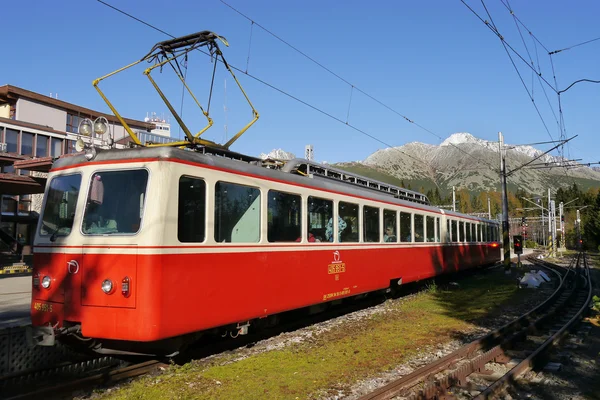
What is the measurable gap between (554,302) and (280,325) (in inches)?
Result: 357

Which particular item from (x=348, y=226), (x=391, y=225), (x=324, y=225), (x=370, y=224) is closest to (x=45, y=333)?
(x=324, y=225)

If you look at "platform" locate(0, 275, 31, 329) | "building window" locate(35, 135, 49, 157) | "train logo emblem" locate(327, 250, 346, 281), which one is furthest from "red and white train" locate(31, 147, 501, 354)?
"building window" locate(35, 135, 49, 157)

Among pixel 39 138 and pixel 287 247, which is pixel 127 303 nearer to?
pixel 287 247

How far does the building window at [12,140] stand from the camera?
2541 centimetres

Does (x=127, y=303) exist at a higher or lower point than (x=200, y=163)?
lower

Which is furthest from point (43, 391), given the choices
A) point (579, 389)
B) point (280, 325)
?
point (579, 389)

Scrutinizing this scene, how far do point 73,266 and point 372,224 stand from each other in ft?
22.6

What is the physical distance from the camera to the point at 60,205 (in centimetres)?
661

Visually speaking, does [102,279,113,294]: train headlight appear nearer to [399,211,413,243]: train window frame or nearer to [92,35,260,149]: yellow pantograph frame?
[92,35,260,149]: yellow pantograph frame

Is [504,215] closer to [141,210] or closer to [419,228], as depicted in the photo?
[419,228]

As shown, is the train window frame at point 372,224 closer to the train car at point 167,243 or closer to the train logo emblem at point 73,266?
the train car at point 167,243

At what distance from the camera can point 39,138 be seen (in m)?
26.9

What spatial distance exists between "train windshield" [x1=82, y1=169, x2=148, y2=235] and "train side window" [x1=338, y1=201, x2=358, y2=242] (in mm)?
4676

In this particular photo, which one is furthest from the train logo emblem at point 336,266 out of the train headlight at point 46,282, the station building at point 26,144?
the station building at point 26,144
